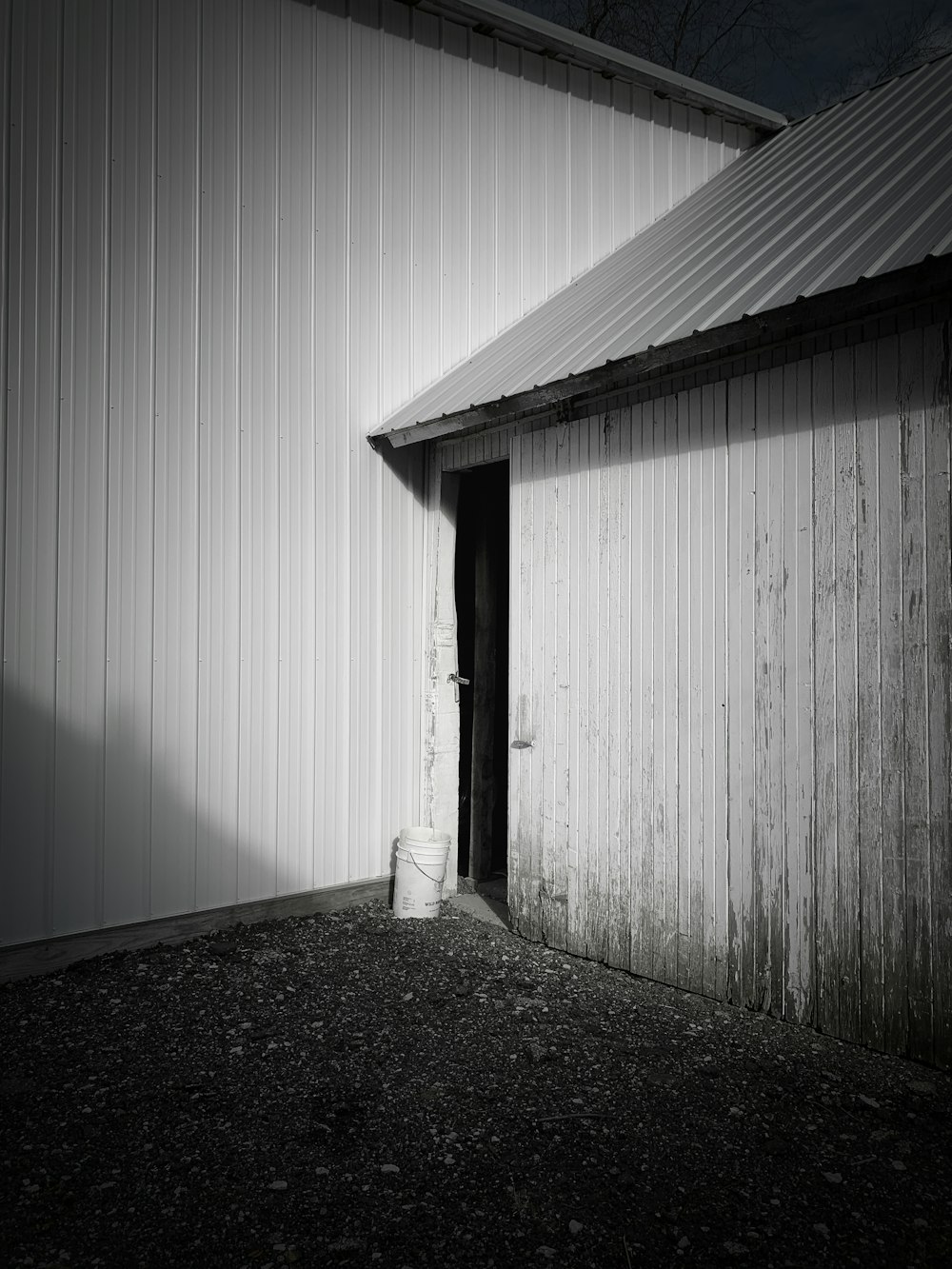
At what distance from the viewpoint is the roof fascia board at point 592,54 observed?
6.23 m

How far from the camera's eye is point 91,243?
493 cm

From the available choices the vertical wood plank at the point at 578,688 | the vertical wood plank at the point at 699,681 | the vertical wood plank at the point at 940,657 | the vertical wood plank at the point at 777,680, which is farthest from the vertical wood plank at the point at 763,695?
the vertical wood plank at the point at 578,688

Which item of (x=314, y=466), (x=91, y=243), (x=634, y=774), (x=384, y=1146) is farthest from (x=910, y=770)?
(x=91, y=243)

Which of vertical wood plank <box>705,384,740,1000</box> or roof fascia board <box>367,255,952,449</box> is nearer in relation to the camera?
roof fascia board <box>367,255,952,449</box>

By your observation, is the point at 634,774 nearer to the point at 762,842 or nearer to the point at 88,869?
the point at 762,842

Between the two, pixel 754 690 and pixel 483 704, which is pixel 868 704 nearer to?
pixel 754 690

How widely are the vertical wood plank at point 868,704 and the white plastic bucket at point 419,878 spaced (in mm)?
2650

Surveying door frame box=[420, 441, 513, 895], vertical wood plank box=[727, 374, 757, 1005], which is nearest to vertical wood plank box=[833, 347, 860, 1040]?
vertical wood plank box=[727, 374, 757, 1005]

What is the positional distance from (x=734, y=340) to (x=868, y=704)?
63.7 inches

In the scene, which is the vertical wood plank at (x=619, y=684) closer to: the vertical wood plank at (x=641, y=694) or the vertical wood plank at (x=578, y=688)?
the vertical wood plank at (x=641, y=694)

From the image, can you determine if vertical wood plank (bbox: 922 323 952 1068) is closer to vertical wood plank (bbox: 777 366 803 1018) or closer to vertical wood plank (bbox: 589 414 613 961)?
vertical wood plank (bbox: 777 366 803 1018)

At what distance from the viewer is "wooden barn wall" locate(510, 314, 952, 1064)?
3748mm

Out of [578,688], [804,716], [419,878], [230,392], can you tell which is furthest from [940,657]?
[230,392]

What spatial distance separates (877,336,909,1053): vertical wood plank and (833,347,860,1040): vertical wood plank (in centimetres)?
12
